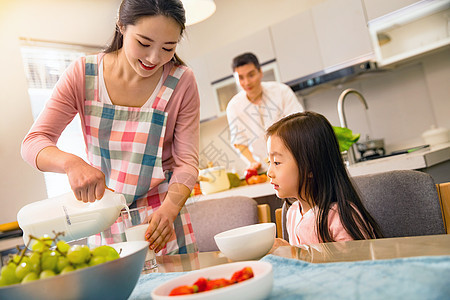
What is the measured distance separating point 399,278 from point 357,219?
669 millimetres

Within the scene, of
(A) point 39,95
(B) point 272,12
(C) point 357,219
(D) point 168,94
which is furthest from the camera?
(B) point 272,12

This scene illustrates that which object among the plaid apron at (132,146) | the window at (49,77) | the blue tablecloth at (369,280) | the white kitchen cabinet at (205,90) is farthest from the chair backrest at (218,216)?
the white kitchen cabinet at (205,90)

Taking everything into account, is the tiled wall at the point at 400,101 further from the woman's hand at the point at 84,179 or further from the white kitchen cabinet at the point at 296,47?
the woman's hand at the point at 84,179

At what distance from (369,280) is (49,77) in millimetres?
4073

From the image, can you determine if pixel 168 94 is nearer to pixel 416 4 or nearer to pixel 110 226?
pixel 110 226

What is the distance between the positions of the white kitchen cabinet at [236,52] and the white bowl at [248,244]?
3.53m

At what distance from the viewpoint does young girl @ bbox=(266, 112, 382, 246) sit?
4.15ft

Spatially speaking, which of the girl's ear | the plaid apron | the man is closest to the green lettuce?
the man

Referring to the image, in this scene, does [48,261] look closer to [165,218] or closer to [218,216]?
[165,218]

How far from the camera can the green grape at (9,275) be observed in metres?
0.59

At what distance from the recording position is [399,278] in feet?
1.65

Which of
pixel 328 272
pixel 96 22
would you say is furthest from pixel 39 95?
pixel 328 272

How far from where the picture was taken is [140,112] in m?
1.33

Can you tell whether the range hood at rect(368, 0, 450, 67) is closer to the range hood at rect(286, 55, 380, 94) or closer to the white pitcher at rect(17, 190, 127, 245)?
the range hood at rect(286, 55, 380, 94)
